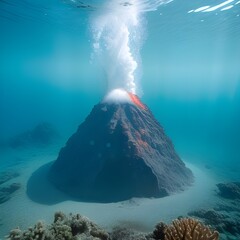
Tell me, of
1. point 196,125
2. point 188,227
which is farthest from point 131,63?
point 196,125

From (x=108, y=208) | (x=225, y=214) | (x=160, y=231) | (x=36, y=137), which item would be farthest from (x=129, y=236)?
(x=36, y=137)

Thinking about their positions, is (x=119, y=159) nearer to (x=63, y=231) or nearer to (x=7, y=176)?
(x=63, y=231)

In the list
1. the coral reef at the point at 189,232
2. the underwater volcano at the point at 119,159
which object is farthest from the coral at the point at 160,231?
the underwater volcano at the point at 119,159

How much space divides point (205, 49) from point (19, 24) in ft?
118

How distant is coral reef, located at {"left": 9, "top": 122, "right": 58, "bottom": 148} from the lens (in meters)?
43.4

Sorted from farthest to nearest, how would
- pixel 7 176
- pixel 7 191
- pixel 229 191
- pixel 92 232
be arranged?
pixel 7 176, pixel 229 191, pixel 7 191, pixel 92 232

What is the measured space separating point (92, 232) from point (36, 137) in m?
39.5

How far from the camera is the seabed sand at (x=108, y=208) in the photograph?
1489 cm

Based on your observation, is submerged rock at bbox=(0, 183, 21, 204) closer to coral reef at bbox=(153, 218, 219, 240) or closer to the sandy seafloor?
the sandy seafloor

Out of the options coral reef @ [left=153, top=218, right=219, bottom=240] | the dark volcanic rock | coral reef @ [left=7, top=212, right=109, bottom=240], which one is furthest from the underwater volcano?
coral reef @ [left=153, top=218, right=219, bottom=240]

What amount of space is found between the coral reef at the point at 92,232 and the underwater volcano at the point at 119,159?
7.83 meters

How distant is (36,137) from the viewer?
4628 cm

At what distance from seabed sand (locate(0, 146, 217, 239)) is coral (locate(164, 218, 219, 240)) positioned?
28.1 ft

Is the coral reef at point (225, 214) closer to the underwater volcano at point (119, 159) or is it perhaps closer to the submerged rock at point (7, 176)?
the underwater volcano at point (119, 159)
